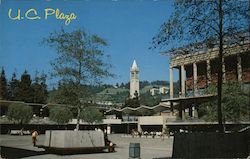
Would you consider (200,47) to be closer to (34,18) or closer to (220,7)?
(220,7)

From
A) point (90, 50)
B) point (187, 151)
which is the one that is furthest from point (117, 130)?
point (187, 151)

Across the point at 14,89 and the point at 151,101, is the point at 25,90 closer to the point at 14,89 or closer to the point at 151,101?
the point at 14,89

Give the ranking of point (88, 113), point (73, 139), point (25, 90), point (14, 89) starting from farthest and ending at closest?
point (14, 89), point (25, 90), point (88, 113), point (73, 139)

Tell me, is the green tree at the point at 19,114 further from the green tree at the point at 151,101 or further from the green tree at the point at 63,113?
the green tree at the point at 151,101

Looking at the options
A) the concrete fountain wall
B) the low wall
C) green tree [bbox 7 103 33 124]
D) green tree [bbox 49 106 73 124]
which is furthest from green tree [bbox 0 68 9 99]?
the low wall

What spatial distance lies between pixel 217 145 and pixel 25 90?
65080mm

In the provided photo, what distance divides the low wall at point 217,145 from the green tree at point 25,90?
6273 centimetres

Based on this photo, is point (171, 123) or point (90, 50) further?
point (171, 123)

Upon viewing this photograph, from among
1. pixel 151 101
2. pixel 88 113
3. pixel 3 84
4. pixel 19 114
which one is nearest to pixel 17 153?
pixel 88 113

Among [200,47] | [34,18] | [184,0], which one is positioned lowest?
[200,47]

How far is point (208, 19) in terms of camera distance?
13.8 meters

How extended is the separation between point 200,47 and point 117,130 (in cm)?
6807

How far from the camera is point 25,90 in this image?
244ft

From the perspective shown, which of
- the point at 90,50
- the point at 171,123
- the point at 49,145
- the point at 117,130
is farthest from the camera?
the point at 117,130
